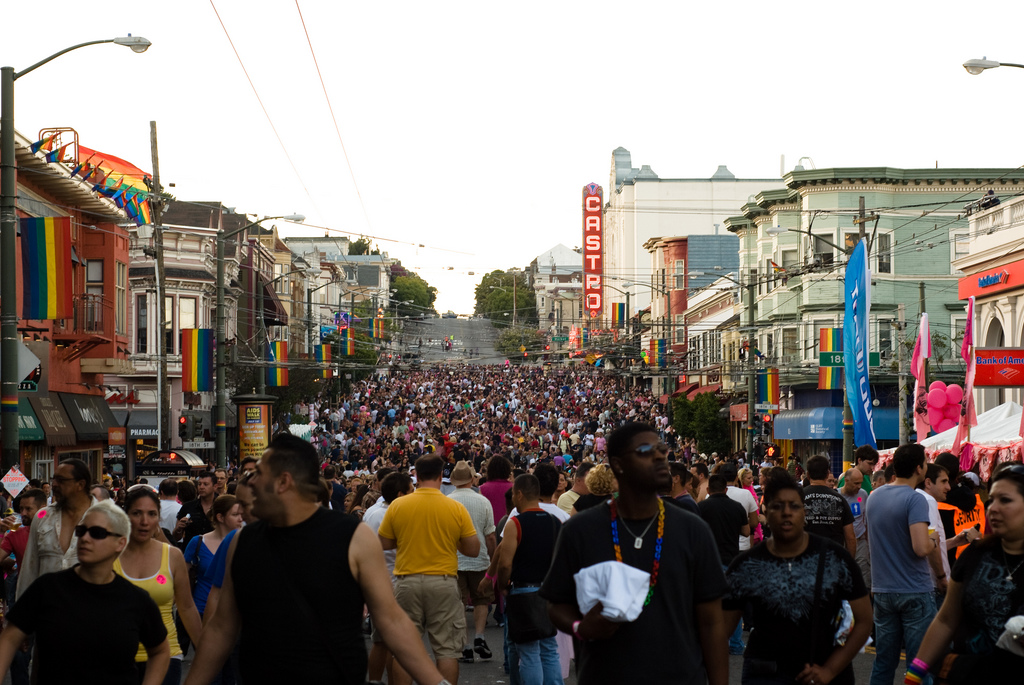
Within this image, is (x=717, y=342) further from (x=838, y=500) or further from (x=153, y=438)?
(x=838, y=500)

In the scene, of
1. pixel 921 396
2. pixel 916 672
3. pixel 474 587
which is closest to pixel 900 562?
pixel 916 672

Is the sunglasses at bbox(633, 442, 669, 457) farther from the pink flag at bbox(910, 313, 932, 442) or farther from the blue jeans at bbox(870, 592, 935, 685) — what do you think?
the pink flag at bbox(910, 313, 932, 442)

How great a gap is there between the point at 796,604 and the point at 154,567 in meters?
3.43

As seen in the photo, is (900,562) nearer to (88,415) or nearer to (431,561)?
(431,561)

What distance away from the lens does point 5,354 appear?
1698 centimetres

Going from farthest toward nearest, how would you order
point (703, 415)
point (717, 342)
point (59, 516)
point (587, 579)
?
point (717, 342) → point (703, 415) → point (59, 516) → point (587, 579)

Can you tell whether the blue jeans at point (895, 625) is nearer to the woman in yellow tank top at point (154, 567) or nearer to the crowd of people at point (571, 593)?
the crowd of people at point (571, 593)

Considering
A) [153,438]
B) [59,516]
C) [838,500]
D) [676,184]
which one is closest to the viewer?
[59,516]

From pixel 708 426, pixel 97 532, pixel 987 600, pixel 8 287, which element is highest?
pixel 8 287

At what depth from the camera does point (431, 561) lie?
9.80 m

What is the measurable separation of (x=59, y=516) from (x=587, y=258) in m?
104

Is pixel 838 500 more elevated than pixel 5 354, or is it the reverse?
pixel 5 354

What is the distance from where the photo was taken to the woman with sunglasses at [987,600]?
18.2 ft

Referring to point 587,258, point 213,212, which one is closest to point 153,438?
point 213,212
